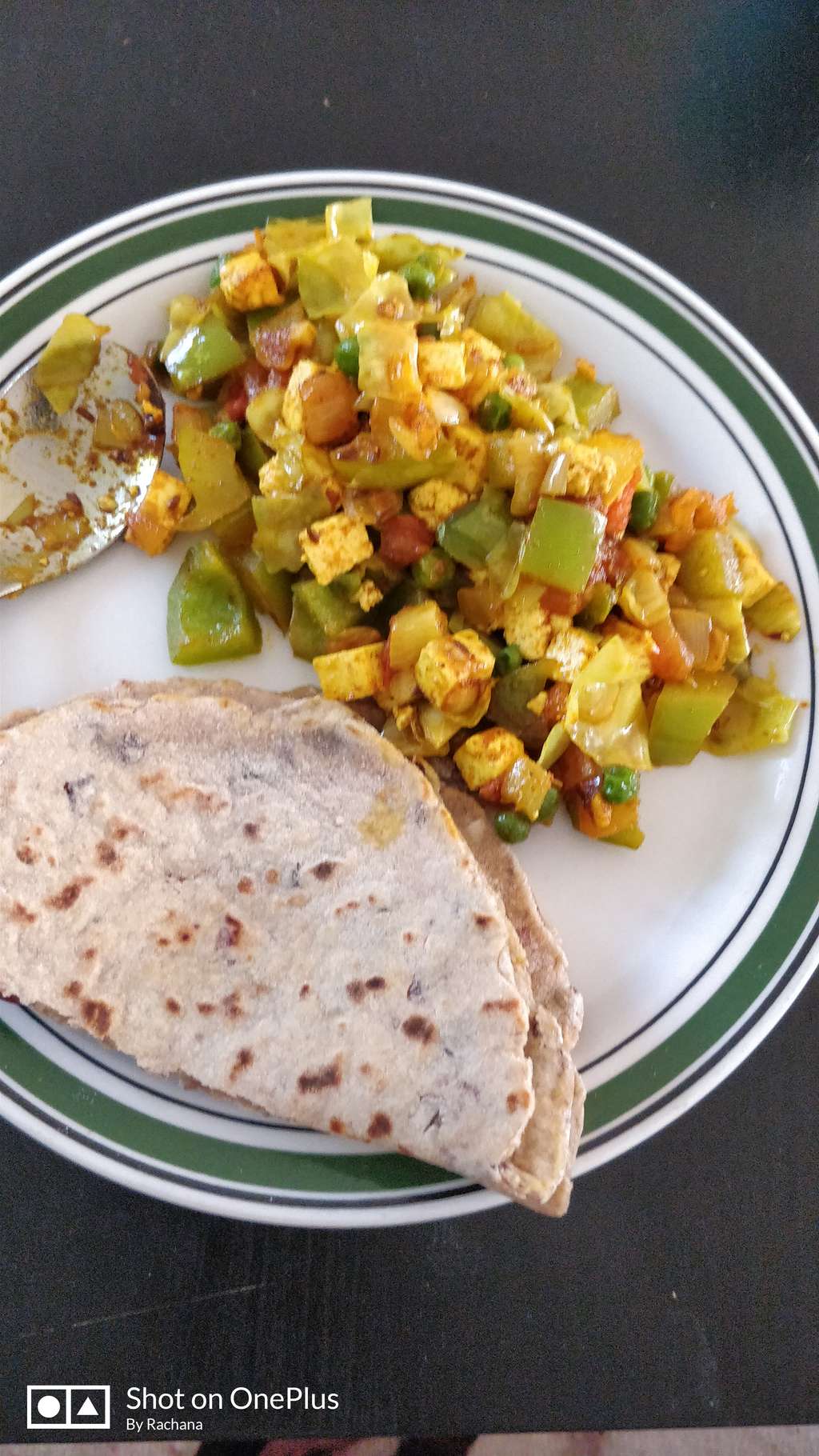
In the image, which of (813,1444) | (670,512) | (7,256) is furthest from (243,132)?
(813,1444)

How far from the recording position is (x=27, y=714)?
232cm

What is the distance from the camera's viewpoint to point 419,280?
94.6 inches

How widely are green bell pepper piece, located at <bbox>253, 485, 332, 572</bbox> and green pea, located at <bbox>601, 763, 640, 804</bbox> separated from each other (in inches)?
39.2

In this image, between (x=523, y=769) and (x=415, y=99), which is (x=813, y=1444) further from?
(x=415, y=99)

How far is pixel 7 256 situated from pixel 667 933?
9.17ft

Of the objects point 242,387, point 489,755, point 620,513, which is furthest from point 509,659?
point 242,387

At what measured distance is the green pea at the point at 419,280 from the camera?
7.89 feet

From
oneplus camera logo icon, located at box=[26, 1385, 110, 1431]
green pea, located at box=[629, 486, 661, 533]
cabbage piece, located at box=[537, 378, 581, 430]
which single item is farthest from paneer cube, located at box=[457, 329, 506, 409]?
oneplus camera logo icon, located at box=[26, 1385, 110, 1431]

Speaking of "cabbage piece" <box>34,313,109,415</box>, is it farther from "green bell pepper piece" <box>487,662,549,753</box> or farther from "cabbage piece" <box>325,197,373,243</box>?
"green bell pepper piece" <box>487,662,549,753</box>

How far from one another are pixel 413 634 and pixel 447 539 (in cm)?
26

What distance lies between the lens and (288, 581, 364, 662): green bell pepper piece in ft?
7.95

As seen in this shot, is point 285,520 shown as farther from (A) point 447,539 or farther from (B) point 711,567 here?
(B) point 711,567

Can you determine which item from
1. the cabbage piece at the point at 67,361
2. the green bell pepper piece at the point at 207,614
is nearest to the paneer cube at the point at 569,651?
the green bell pepper piece at the point at 207,614

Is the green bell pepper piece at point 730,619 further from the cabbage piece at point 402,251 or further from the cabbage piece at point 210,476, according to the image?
the cabbage piece at point 210,476
